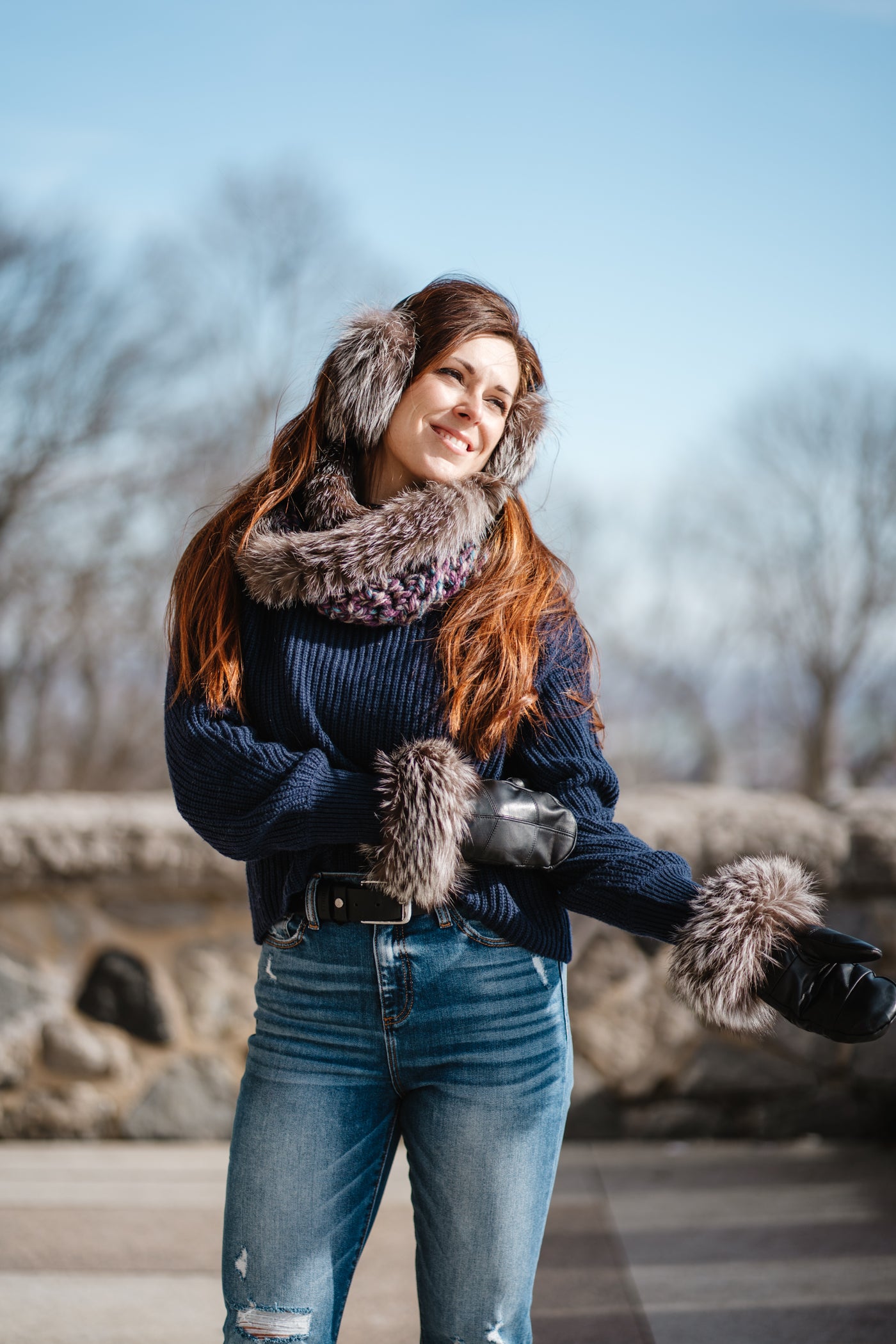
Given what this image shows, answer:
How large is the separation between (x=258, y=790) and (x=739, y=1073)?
2.28m

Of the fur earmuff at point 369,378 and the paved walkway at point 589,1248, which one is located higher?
the fur earmuff at point 369,378

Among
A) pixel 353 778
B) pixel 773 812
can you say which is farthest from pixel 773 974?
pixel 773 812

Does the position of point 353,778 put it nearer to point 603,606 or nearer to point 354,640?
point 354,640

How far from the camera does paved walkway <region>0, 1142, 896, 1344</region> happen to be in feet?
7.69

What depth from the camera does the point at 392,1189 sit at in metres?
3.06

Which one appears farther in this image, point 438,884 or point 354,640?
point 354,640

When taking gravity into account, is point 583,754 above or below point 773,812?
above

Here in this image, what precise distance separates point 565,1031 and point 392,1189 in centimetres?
173

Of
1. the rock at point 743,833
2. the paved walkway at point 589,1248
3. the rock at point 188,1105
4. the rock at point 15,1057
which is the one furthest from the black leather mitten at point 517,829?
the rock at point 15,1057

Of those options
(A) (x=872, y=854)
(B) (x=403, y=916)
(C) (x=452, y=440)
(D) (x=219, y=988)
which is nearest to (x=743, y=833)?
(A) (x=872, y=854)

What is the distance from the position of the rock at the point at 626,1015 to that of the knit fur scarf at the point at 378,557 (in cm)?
189

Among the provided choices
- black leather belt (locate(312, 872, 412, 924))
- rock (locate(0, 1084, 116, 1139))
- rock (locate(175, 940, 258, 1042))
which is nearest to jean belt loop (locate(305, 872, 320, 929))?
black leather belt (locate(312, 872, 412, 924))

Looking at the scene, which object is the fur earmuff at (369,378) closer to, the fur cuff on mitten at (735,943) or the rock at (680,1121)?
the fur cuff on mitten at (735,943)

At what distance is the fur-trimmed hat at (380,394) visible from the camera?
5.82ft
